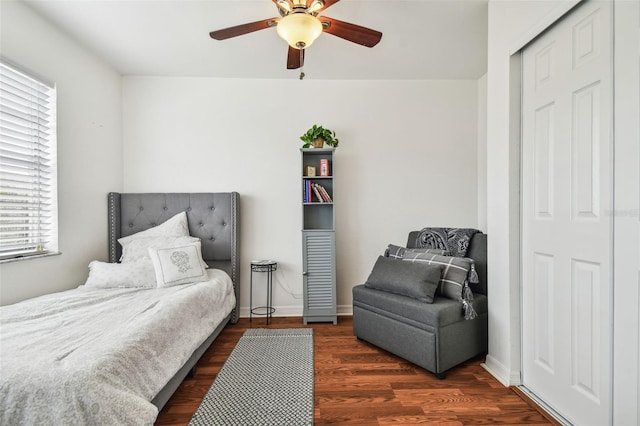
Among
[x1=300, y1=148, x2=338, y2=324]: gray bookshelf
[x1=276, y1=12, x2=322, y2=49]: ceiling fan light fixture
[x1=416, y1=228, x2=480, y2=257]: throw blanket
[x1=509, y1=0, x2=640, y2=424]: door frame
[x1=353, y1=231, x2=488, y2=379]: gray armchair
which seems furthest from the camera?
[x1=300, y1=148, x2=338, y2=324]: gray bookshelf

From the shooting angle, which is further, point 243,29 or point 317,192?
point 317,192

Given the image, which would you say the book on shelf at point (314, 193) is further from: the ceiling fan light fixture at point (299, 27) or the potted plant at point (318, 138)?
the ceiling fan light fixture at point (299, 27)

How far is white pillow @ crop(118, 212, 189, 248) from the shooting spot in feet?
9.54

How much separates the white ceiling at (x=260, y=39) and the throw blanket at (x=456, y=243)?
1743 millimetres

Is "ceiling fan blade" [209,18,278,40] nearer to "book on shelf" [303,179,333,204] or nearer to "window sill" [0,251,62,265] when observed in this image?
"book on shelf" [303,179,333,204]

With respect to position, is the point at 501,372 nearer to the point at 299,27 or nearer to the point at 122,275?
the point at 299,27

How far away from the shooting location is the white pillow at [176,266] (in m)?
2.42

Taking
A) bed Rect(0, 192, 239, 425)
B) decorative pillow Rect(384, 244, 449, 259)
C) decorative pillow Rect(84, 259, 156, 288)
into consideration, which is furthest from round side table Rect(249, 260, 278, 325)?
decorative pillow Rect(384, 244, 449, 259)

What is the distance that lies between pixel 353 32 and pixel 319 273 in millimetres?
2184

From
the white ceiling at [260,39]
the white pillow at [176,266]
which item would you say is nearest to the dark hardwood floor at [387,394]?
the white pillow at [176,266]

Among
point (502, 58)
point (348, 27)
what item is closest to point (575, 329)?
point (502, 58)

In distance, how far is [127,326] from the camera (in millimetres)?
1574

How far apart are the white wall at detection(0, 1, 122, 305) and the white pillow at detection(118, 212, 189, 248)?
0.27 metres

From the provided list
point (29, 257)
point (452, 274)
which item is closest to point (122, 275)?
point (29, 257)
